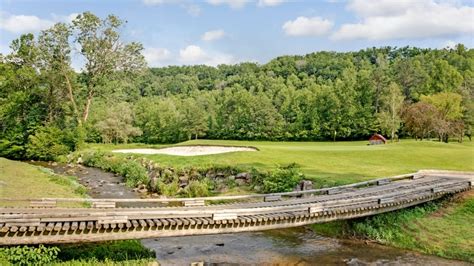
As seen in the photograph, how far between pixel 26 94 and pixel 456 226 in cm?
5212

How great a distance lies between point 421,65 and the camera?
98.2 m

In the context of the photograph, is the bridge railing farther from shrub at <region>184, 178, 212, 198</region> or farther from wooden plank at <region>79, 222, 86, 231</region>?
shrub at <region>184, 178, 212, 198</region>

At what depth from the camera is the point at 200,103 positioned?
97938 millimetres

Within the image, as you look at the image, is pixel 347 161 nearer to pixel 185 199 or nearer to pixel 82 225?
pixel 185 199

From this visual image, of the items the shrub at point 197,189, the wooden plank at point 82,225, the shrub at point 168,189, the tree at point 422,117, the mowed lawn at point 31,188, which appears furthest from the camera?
the tree at point 422,117

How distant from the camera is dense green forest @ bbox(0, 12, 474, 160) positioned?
53250 mm

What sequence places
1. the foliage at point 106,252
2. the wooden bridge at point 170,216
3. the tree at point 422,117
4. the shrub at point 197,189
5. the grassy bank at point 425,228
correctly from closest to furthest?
1. the wooden bridge at point 170,216
2. the foliage at point 106,252
3. the grassy bank at point 425,228
4. the shrub at point 197,189
5. the tree at point 422,117

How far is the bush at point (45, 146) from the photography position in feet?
164

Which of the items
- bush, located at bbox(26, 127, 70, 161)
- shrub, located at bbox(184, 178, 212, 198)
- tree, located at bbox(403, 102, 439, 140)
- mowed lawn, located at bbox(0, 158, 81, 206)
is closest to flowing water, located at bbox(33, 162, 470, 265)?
mowed lawn, located at bbox(0, 158, 81, 206)

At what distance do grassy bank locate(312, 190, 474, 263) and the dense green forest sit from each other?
4216 cm

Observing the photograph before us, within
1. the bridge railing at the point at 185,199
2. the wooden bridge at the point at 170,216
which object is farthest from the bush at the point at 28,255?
the bridge railing at the point at 185,199

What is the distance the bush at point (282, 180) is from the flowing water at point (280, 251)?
190 inches

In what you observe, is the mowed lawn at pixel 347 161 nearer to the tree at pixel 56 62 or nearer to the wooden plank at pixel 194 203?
the wooden plank at pixel 194 203

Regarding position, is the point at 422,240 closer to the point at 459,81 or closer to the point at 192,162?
the point at 192,162
